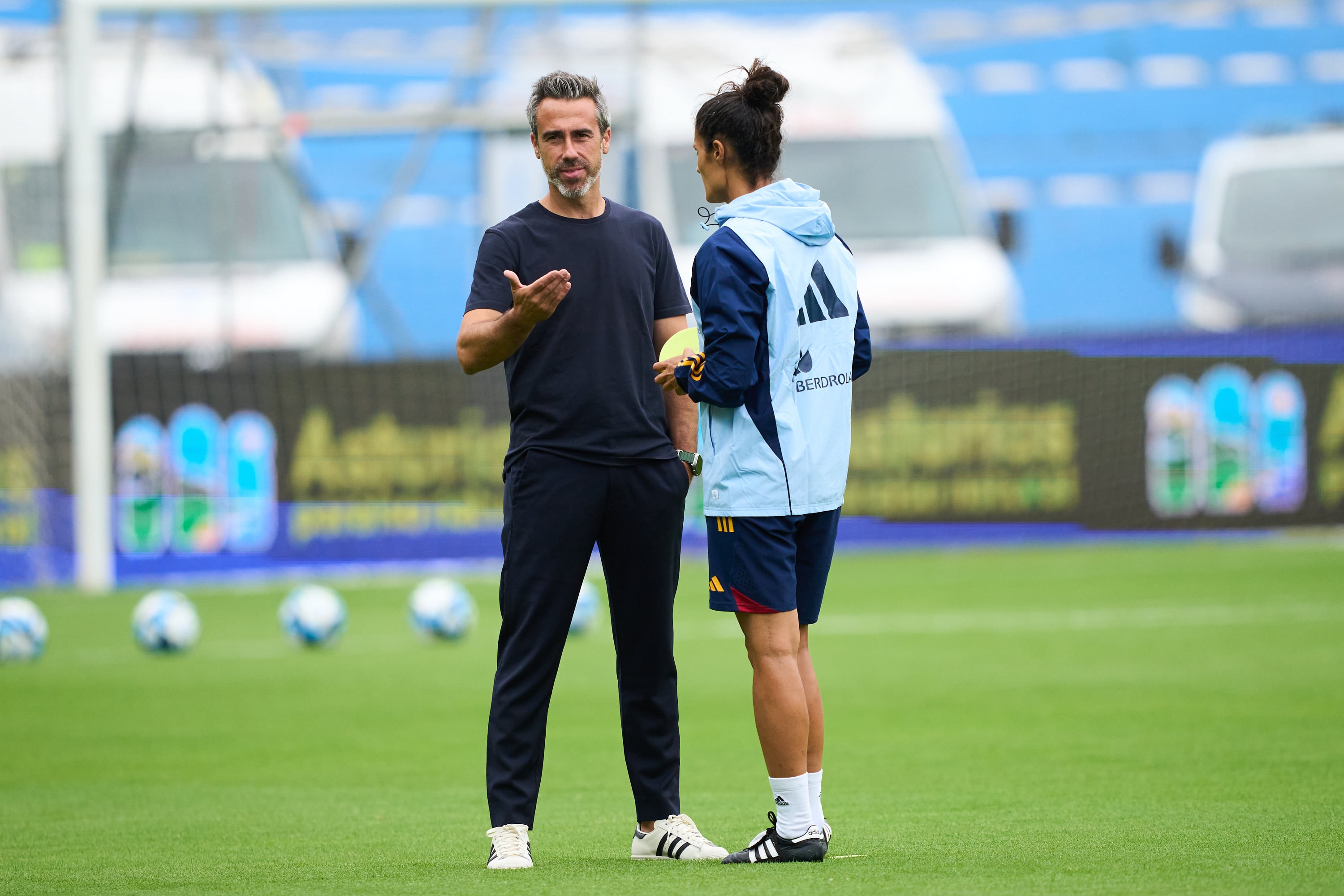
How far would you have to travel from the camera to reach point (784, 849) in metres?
4.63

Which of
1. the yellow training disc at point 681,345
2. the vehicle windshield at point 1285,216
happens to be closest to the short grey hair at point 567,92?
the yellow training disc at point 681,345

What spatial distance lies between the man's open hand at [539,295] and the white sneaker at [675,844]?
1.46m

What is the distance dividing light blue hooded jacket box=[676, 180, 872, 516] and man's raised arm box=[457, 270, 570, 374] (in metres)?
0.38

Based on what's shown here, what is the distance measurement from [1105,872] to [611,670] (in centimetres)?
580

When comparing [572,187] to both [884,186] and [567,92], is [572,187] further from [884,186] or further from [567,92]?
[884,186]

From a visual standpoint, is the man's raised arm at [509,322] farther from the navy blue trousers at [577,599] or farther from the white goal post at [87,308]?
the white goal post at [87,308]

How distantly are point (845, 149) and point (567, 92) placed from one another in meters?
14.2

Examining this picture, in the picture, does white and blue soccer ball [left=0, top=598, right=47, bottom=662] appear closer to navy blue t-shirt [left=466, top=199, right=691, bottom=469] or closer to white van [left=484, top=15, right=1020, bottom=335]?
navy blue t-shirt [left=466, top=199, right=691, bottom=469]

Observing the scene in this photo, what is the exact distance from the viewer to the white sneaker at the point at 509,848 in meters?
4.65

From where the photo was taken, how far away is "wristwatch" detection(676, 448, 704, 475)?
500cm

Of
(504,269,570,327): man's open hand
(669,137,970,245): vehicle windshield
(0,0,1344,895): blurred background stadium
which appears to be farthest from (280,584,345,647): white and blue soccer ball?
(669,137,970,245): vehicle windshield

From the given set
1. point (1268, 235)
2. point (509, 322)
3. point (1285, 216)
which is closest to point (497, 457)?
point (1268, 235)

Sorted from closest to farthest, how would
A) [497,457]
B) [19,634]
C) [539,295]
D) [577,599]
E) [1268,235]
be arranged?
[539,295], [577,599], [19,634], [497,457], [1268,235]

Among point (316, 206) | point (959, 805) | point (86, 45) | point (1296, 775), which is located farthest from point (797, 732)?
point (316, 206)
